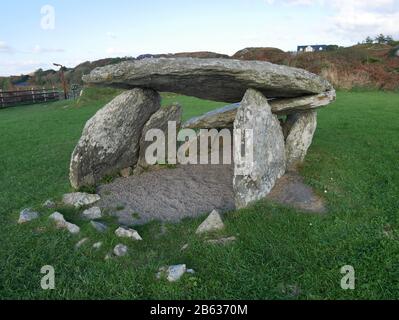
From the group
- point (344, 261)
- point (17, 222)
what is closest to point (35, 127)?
point (17, 222)

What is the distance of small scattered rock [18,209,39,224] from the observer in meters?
6.68

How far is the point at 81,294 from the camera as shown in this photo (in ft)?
15.1

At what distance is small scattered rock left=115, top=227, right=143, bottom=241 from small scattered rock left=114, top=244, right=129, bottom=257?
35 centimetres

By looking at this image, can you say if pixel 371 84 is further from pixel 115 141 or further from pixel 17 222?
pixel 17 222

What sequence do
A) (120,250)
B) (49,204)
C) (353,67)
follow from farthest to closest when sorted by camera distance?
1. (353,67)
2. (49,204)
3. (120,250)

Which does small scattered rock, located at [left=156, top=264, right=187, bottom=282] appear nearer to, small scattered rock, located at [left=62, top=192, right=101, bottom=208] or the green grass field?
the green grass field

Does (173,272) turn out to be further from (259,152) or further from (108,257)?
(259,152)

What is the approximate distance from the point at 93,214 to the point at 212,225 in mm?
2263

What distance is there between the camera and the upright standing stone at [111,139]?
812 centimetres

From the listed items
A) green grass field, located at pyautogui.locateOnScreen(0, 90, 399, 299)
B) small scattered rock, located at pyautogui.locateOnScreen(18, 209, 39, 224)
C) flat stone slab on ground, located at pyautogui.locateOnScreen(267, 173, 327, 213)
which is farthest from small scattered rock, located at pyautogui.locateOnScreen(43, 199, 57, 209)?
flat stone slab on ground, located at pyautogui.locateOnScreen(267, 173, 327, 213)

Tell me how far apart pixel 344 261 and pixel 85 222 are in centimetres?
411

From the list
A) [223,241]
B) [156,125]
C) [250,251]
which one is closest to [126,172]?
[156,125]

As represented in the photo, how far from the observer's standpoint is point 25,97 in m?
33.4

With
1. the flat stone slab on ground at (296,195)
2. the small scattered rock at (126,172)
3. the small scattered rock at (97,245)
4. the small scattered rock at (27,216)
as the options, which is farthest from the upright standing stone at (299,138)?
the small scattered rock at (27,216)
